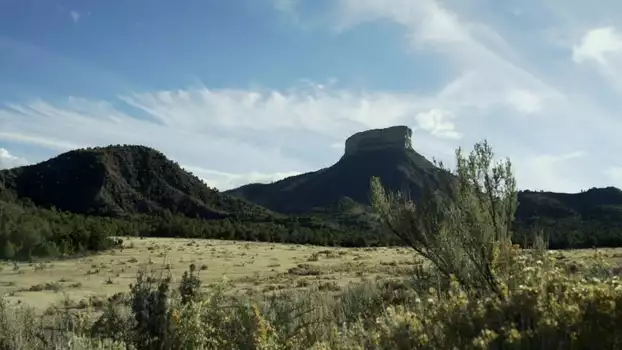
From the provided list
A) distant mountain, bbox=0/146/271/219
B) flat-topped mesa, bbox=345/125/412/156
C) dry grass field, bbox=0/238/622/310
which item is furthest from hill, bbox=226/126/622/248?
dry grass field, bbox=0/238/622/310

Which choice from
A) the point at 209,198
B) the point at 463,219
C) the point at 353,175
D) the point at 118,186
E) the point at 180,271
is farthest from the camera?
the point at 353,175

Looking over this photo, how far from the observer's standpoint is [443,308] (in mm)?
3639

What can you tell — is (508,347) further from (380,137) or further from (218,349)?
(380,137)

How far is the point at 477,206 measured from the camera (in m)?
9.53

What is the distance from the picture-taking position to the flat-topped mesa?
312 feet

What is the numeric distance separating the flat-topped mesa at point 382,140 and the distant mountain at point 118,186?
73.4 feet

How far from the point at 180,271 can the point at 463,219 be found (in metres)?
19.2

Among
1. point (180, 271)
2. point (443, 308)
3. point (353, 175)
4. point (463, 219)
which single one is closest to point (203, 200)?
point (353, 175)

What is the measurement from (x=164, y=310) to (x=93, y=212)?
6369cm

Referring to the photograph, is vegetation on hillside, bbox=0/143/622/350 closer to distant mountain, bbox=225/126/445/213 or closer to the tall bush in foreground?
the tall bush in foreground

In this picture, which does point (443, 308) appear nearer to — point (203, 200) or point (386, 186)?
point (386, 186)

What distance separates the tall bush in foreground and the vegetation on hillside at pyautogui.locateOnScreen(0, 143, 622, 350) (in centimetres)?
2

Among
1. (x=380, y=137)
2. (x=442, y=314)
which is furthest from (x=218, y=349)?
(x=380, y=137)

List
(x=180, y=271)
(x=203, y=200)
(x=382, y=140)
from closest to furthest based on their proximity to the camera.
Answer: (x=180, y=271) < (x=203, y=200) < (x=382, y=140)
